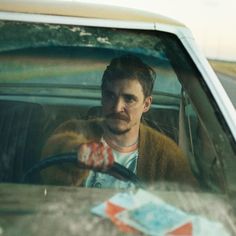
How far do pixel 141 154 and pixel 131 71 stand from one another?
0.32m

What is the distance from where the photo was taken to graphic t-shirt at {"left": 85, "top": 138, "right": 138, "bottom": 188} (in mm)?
1914

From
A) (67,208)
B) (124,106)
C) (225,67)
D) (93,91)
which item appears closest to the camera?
(67,208)

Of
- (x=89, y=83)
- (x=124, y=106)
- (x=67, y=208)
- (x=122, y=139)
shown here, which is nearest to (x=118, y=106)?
(x=124, y=106)

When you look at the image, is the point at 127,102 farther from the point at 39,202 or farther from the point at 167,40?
the point at 39,202

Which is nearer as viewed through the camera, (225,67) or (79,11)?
(79,11)

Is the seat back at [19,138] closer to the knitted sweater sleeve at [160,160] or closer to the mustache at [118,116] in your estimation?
the mustache at [118,116]

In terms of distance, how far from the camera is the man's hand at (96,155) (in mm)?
1950

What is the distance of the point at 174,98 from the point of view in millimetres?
2297

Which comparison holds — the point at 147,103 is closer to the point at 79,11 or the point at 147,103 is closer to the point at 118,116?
the point at 118,116

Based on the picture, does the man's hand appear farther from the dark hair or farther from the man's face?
the dark hair

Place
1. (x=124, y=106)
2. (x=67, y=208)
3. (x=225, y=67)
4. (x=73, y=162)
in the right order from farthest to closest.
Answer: (x=225, y=67)
(x=124, y=106)
(x=73, y=162)
(x=67, y=208)

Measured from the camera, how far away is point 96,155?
77.3 inches

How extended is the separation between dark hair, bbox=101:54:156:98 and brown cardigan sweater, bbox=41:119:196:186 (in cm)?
17

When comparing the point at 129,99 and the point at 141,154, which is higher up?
the point at 129,99
